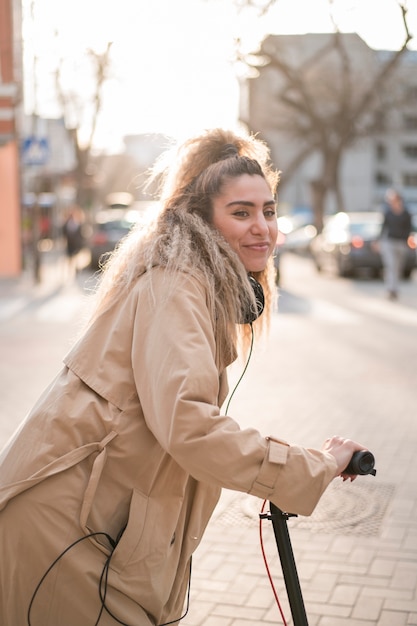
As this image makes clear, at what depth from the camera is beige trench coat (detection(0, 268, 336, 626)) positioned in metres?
2.56

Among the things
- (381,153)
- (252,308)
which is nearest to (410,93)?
(252,308)

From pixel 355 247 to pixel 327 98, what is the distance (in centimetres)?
2547

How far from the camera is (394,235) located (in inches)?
759

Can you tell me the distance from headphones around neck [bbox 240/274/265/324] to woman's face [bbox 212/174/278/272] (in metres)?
0.06

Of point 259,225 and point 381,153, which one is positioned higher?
point 259,225

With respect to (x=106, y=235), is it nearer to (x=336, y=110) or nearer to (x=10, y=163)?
(x=10, y=163)

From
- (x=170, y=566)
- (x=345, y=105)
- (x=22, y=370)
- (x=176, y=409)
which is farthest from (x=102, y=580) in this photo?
(x=345, y=105)

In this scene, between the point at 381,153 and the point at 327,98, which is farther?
the point at 381,153

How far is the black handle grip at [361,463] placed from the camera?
2.62 meters

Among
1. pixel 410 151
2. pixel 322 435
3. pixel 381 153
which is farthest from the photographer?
pixel 410 151

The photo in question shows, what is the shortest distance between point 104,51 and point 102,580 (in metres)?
31.7

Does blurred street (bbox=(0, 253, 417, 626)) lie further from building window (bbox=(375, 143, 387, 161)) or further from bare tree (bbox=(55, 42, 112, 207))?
building window (bbox=(375, 143, 387, 161))

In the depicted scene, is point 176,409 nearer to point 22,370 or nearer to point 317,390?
point 317,390

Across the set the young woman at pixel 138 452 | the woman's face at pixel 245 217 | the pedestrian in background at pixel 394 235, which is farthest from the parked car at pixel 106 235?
the young woman at pixel 138 452
